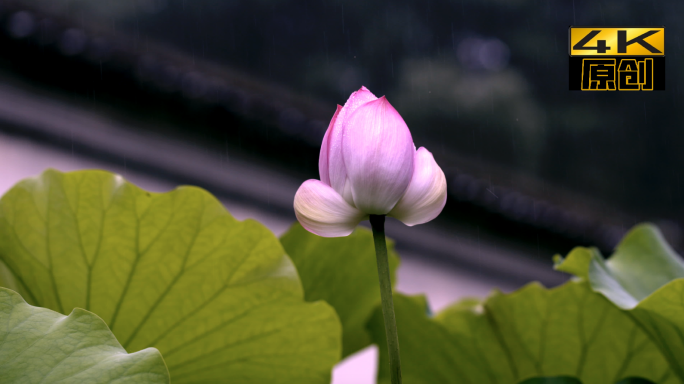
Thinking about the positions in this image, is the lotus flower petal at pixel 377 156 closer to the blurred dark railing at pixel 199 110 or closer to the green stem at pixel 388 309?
the green stem at pixel 388 309

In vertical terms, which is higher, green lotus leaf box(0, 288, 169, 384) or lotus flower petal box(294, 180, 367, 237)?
lotus flower petal box(294, 180, 367, 237)

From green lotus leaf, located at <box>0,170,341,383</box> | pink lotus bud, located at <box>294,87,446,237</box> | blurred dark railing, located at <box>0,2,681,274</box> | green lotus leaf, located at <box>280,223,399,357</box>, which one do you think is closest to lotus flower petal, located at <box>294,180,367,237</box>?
pink lotus bud, located at <box>294,87,446,237</box>

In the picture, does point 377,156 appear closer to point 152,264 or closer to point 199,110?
point 152,264

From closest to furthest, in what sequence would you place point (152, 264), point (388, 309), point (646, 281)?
point (388, 309) < point (152, 264) < point (646, 281)

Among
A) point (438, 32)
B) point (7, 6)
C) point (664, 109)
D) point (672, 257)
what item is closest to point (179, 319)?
point (672, 257)

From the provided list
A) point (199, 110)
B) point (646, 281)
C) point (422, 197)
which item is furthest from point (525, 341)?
point (199, 110)

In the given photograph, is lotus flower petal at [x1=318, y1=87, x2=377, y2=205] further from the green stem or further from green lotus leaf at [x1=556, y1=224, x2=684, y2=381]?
green lotus leaf at [x1=556, y1=224, x2=684, y2=381]

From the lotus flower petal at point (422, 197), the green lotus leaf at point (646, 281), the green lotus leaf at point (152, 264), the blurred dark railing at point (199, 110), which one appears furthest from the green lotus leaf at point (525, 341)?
the blurred dark railing at point (199, 110)

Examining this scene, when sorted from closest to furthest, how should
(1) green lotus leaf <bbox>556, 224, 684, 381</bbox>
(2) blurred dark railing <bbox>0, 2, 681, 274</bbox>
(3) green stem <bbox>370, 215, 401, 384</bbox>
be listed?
(3) green stem <bbox>370, 215, 401, 384</bbox> → (1) green lotus leaf <bbox>556, 224, 684, 381</bbox> → (2) blurred dark railing <bbox>0, 2, 681, 274</bbox>
